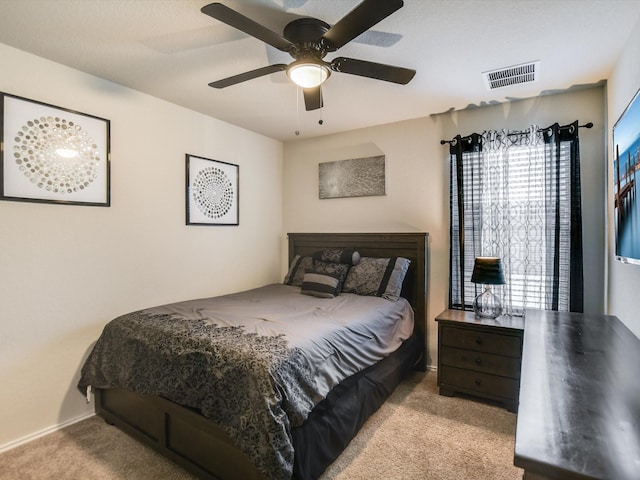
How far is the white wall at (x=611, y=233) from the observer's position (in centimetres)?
183

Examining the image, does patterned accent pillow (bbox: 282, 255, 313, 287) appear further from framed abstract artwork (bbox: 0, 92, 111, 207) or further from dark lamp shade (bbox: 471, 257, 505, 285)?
framed abstract artwork (bbox: 0, 92, 111, 207)

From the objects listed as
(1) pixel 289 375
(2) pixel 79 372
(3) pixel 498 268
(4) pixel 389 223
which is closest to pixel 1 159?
(2) pixel 79 372

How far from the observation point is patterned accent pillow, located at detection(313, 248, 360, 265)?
11.3 feet

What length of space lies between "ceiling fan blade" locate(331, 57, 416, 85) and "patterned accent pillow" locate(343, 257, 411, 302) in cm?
175

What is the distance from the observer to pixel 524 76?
2510 millimetres

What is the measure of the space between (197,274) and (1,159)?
1.67m

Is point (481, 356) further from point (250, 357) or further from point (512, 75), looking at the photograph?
point (512, 75)

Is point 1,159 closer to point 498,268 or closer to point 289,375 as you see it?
point 289,375

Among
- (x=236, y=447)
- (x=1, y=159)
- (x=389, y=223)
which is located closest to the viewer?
(x=236, y=447)

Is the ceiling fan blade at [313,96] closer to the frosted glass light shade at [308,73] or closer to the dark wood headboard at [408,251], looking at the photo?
the frosted glass light shade at [308,73]

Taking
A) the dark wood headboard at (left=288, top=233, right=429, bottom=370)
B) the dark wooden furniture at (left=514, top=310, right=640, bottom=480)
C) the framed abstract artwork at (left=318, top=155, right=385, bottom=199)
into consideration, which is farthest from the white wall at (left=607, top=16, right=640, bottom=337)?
the framed abstract artwork at (left=318, top=155, right=385, bottom=199)

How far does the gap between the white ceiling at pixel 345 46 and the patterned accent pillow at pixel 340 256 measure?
1429 mm

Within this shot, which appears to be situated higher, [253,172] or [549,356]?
[253,172]

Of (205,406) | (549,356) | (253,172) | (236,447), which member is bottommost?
(236,447)
